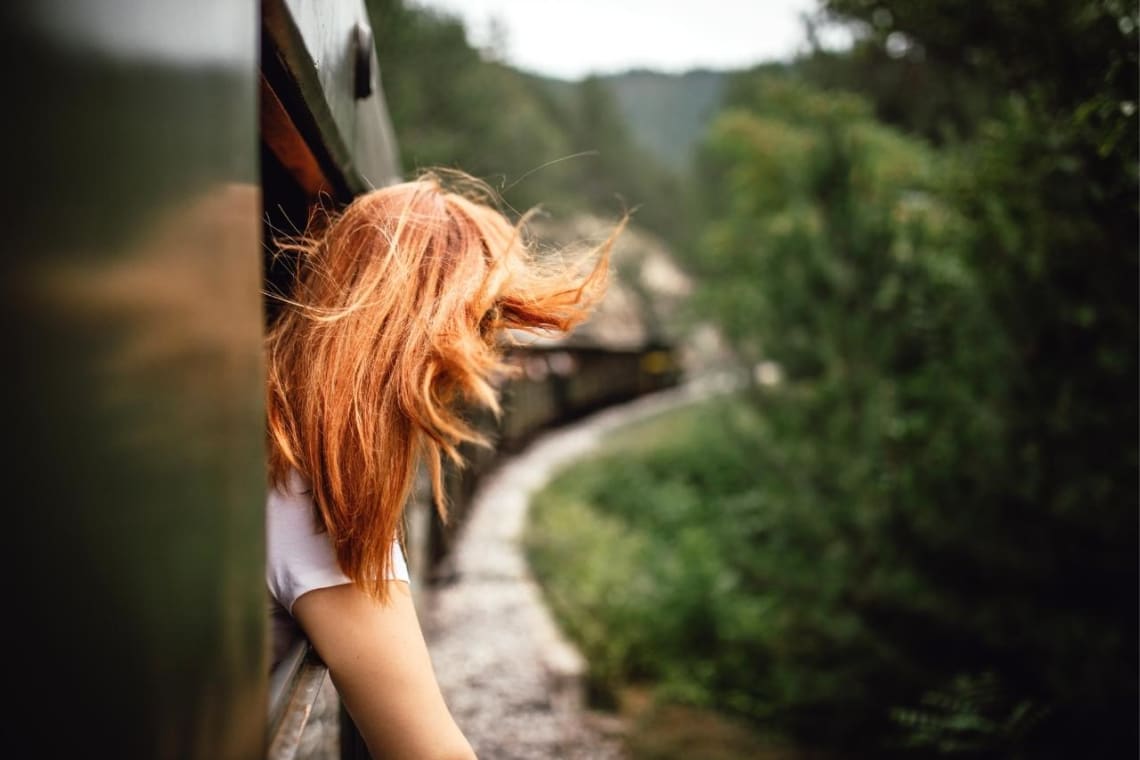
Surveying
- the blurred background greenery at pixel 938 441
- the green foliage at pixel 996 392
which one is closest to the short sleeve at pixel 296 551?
the blurred background greenery at pixel 938 441

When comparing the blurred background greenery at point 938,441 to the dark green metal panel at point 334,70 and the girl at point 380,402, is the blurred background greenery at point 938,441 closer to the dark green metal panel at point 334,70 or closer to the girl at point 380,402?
the dark green metal panel at point 334,70

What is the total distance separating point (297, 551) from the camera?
120 centimetres

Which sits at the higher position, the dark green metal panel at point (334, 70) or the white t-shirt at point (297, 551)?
the dark green metal panel at point (334, 70)

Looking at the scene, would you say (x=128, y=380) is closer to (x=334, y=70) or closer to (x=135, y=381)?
(x=135, y=381)

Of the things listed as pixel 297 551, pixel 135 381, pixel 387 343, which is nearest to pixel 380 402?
pixel 387 343

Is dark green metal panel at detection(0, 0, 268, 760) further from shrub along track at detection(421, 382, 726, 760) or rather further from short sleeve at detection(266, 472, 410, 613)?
shrub along track at detection(421, 382, 726, 760)

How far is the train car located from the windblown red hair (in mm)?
386

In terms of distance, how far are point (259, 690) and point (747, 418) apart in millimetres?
5562

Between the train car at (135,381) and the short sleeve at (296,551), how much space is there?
0.34 meters

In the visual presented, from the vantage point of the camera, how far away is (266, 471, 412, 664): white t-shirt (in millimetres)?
1188

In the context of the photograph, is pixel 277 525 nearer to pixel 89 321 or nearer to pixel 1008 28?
pixel 89 321

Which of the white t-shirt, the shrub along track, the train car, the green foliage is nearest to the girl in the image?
the white t-shirt

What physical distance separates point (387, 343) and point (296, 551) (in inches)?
13.3

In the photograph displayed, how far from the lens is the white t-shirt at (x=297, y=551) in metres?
1.19
